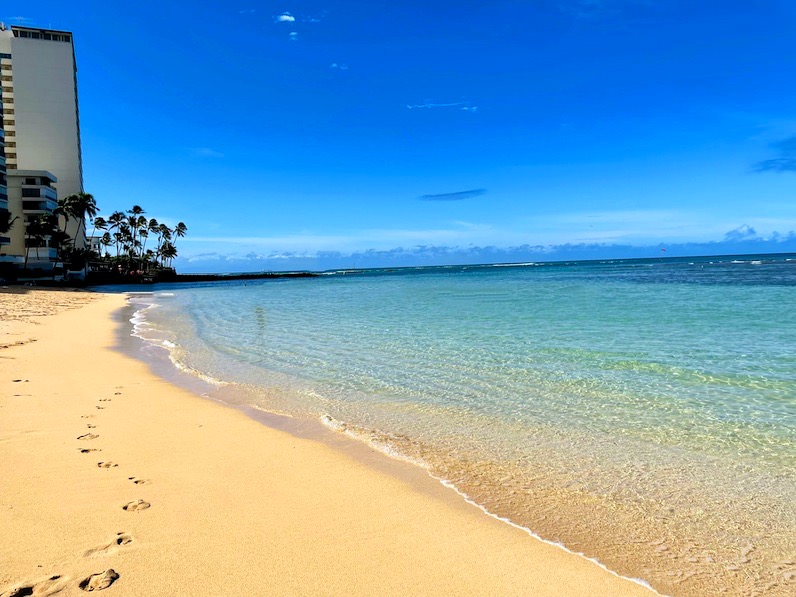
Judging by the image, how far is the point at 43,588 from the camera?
10.1 ft

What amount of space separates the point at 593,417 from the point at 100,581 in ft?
20.4

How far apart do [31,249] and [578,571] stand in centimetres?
9805

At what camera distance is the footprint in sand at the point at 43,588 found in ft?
9.89

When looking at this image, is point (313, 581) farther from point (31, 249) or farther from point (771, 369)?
point (31, 249)

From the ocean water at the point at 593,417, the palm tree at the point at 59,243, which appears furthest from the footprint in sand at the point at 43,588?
the palm tree at the point at 59,243

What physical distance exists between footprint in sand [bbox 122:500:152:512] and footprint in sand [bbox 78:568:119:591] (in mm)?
998

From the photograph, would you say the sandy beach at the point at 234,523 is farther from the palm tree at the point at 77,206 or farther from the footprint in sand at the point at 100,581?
the palm tree at the point at 77,206

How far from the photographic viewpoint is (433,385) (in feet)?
30.6

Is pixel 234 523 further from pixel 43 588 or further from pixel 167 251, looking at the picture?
pixel 167 251

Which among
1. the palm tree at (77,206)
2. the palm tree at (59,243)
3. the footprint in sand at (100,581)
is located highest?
the palm tree at (77,206)

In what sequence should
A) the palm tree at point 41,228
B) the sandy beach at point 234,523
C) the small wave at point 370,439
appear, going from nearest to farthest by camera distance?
the sandy beach at point 234,523
the small wave at point 370,439
the palm tree at point 41,228

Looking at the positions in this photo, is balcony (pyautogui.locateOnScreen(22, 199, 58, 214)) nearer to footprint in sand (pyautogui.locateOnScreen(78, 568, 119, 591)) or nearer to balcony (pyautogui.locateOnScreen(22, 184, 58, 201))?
balcony (pyautogui.locateOnScreen(22, 184, 58, 201))

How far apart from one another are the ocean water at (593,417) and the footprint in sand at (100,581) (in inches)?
117

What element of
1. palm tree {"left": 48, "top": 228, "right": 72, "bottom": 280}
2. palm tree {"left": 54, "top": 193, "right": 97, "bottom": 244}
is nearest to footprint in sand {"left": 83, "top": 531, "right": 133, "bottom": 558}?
palm tree {"left": 48, "top": 228, "right": 72, "bottom": 280}
